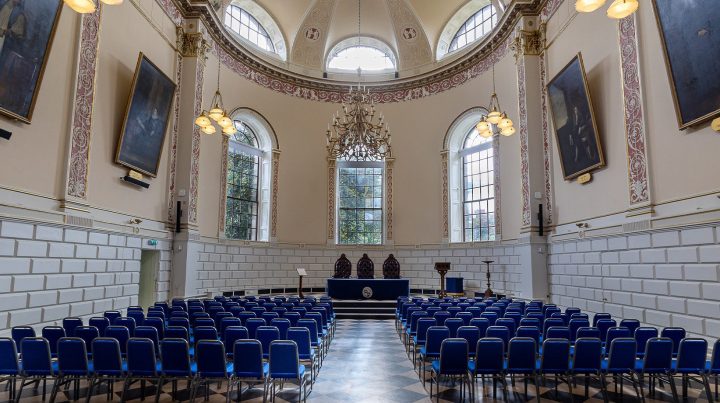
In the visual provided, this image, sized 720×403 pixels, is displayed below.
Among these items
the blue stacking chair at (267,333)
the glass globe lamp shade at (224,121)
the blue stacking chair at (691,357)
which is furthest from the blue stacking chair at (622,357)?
the glass globe lamp shade at (224,121)

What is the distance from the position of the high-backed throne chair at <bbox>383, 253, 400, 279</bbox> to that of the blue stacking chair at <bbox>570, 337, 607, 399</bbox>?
43.3 feet

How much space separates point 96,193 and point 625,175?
40.3 ft

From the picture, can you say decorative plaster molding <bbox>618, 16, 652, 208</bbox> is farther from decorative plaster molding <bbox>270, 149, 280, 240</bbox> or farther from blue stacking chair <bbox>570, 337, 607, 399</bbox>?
decorative plaster molding <bbox>270, 149, 280, 240</bbox>

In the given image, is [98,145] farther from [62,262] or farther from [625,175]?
[625,175]

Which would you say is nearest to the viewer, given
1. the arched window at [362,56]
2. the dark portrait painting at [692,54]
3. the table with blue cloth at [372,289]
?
the dark portrait painting at [692,54]

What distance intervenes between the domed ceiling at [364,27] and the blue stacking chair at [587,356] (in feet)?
52.3

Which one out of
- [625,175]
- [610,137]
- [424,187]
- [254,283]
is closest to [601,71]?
[610,137]

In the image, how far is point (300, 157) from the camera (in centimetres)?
1970

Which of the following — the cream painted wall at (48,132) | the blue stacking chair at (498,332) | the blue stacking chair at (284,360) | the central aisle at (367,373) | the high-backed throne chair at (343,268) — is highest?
the cream painted wall at (48,132)

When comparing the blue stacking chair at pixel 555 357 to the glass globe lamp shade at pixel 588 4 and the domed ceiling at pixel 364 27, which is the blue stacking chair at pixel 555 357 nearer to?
the glass globe lamp shade at pixel 588 4

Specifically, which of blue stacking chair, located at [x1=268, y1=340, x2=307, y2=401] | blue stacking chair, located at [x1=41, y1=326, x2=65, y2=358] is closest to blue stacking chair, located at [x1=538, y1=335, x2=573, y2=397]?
blue stacking chair, located at [x1=268, y1=340, x2=307, y2=401]

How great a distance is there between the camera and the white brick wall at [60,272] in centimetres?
774

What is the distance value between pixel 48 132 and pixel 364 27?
15.3 metres

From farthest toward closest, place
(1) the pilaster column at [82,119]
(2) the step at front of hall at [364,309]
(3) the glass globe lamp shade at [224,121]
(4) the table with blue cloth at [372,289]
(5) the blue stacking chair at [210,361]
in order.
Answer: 1. (4) the table with blue cloth at [372,289]
2. (2) the step at front of hall at [364,309]
3. (3) the glass globe lamp shade at [224,121]
4. (1) the pilaster column at [82,119]
5. (5) the blue stacking chair at [210,361]
